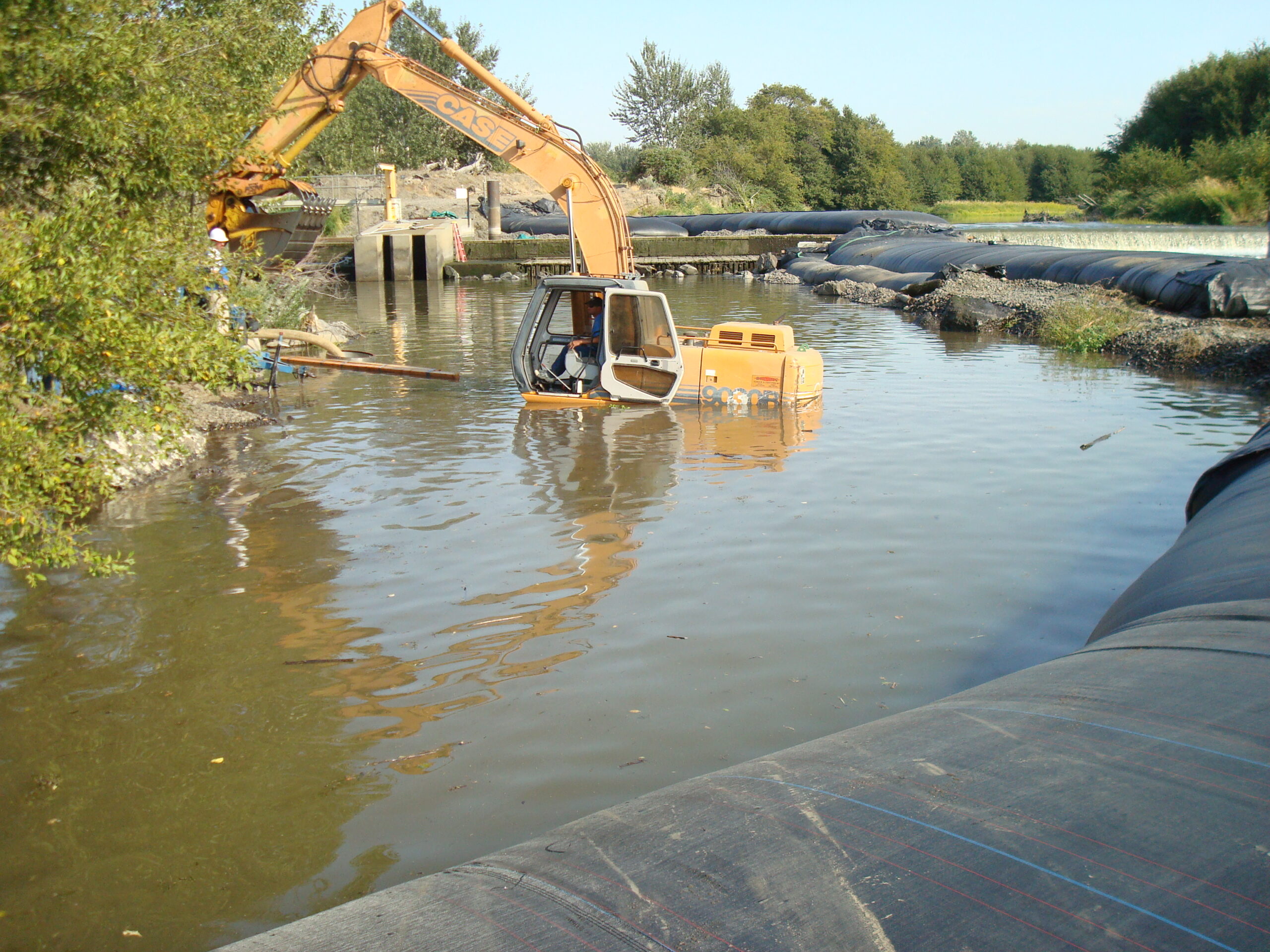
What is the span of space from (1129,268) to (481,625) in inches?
829

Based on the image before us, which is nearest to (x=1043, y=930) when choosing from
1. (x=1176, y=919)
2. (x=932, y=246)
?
(x=1176, y=919)

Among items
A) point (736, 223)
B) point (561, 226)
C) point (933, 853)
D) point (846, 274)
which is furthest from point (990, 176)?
point (933, 853)

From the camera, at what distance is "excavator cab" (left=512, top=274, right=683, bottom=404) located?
12477mm

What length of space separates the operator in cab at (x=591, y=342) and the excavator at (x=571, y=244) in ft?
0.13

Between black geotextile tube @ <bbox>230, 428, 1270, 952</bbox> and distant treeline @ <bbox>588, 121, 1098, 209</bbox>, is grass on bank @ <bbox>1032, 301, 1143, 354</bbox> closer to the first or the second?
black geotextile tube @ <bbox>230, 428, 1270, 952</bbox>

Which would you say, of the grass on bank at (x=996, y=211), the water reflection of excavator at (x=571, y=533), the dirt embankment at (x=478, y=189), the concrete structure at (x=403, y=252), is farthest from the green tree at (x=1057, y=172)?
the water reflection of excavator at (x=571, y=533)

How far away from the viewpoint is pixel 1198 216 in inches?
1610

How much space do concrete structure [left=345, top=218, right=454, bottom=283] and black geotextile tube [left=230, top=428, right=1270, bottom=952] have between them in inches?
1435

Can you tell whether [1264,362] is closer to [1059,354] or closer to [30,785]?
[1059,354]

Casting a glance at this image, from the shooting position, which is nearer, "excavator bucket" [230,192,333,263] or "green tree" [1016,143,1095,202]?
"excavator bucket" [230,192,333,263]

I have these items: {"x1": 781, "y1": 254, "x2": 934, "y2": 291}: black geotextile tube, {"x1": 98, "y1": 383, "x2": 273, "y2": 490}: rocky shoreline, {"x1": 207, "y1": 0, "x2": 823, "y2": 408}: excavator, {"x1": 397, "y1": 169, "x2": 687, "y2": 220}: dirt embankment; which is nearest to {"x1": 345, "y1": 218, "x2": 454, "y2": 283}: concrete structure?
{"x1": 397, "y1": 169, "x2": 687, "y2": 220}: dirt embankment

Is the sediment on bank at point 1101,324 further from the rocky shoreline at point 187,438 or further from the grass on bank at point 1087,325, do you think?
the rocky shoreline at point 187,438

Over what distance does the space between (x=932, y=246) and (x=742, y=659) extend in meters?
28.1

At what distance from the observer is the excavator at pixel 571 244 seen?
504 inches
